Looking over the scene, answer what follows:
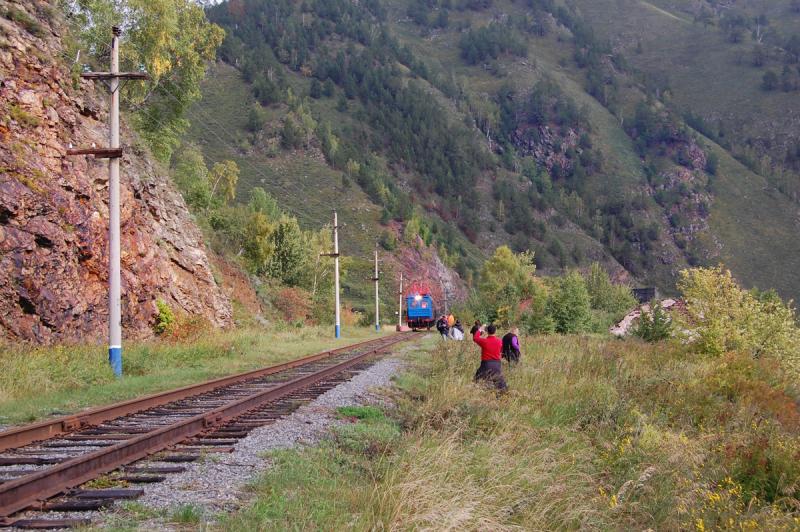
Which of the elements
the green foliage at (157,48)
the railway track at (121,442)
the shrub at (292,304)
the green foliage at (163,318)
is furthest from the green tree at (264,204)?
the railway track at (121,442)

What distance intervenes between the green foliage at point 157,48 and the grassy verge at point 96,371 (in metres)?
13.8

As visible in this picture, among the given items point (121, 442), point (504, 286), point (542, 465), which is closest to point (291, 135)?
point (504, 286)

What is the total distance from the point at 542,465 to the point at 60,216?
642 inches

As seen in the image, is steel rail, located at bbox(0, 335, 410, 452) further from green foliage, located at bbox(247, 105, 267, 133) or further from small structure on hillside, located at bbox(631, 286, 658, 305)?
green foliage, located at bbox(247, 105, 267, 133)

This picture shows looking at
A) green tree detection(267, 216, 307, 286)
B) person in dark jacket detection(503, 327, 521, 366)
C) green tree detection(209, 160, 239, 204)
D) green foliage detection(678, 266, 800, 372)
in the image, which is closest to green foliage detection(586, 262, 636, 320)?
green tree detection(267, 216, 307, 286)

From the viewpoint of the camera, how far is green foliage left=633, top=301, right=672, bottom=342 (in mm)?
31719

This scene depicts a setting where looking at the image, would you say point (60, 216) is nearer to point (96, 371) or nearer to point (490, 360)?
point (96, 371)

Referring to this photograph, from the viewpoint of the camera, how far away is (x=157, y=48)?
32.8 metres

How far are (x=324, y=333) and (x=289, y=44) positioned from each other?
151 m

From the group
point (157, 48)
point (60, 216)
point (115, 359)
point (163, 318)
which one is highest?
point (157, 48)

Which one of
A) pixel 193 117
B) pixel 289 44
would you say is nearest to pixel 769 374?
pixel 193 117

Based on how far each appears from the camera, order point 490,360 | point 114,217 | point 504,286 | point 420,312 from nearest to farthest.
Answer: point 490,360 < point 114,217 < point 504,286 < point 420,312

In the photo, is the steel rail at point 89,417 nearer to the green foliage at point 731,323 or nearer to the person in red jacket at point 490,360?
the person in red jacket at point 490,360

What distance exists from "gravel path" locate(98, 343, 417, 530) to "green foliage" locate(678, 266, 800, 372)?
20.4 meters
